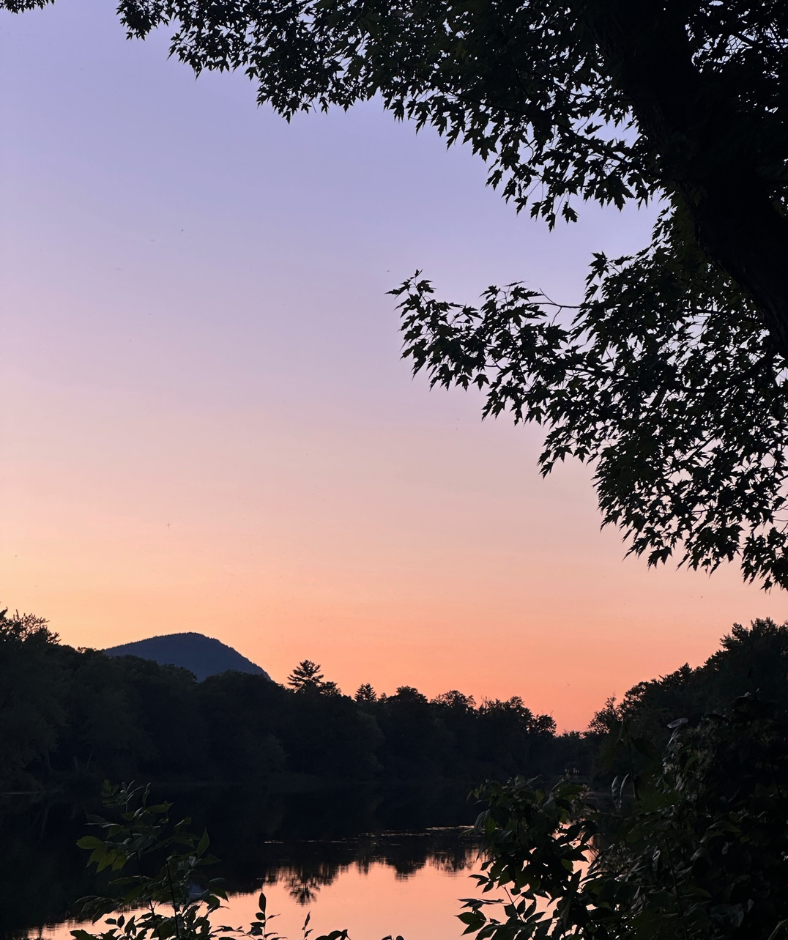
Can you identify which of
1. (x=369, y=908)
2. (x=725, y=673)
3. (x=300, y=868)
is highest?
(x=725, y=673)

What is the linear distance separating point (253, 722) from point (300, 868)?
275ft

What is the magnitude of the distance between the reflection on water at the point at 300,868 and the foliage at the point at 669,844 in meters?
6.90

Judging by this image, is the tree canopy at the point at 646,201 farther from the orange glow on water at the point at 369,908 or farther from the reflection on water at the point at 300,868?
the orange glow on water at the point at 369,908

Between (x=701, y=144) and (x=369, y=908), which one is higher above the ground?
(x=701, y=144)

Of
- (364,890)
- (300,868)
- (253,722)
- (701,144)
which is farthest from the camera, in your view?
(253,722)

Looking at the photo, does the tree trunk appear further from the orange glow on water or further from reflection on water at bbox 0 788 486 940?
the orange glow on water

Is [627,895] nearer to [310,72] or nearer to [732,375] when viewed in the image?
[732,375]

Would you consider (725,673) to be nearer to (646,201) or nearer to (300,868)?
(300,868)

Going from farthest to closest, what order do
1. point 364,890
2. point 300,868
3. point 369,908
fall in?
point 300,868 < point 364,890 < point 369,908

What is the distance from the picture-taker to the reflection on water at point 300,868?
27.8 m

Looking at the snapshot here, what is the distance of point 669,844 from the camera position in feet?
9.22

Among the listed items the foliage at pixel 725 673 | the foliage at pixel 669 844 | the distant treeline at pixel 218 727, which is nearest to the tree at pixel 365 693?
the distant treeline at pixel 218 727

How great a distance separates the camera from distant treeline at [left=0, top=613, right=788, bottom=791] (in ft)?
237

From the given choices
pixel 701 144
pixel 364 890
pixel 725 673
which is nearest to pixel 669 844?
pixel 701 144
